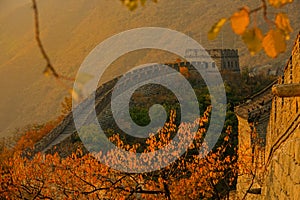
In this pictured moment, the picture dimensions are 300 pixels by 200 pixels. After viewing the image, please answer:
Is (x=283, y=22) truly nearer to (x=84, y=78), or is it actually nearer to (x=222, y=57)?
(x=84, y=78)

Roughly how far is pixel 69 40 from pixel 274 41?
9510 centimetres

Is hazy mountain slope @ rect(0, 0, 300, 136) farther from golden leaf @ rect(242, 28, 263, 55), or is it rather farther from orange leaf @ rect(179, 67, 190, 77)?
golden leaf @ rect(242, 28, 263, 55)

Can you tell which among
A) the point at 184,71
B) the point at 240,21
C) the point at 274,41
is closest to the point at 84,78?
the point at 240,21

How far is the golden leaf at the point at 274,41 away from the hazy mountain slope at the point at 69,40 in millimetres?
56850

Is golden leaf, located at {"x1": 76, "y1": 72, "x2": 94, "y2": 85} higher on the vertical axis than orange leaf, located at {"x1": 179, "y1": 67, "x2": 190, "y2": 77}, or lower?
lower

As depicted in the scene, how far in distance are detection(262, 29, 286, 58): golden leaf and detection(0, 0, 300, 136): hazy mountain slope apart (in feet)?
187

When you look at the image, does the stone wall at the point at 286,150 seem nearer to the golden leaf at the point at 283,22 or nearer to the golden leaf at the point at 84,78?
the golden leaf at the point at 283,22

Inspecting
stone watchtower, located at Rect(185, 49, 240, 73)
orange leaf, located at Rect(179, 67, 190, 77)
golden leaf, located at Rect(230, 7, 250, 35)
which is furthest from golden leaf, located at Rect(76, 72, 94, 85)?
stone watchtower, located at Rect(185, 49, 240, 73)

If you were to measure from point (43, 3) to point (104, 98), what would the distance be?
97.8 metres

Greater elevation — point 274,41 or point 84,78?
point 274,41

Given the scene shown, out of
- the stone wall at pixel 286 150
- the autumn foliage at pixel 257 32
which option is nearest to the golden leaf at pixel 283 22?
the autumn foliage at pixel 257 32

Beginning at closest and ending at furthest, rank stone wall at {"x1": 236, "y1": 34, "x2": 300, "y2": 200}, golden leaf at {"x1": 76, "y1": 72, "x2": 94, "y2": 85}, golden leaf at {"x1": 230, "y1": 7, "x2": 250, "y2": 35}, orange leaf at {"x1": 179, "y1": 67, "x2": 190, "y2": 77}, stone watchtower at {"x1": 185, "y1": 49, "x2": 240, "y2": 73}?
golden leaf at {"x1": 230, "y1": 7, "x2": 250, "y2": 35}, golden leaf at {"x1": 76, "y1": 72, "x2": 94, "y2": 85}, stone wall at {"x1": 236, "y1": 34, "x2": 300, "y2": 200}, orange leaf at {"x1": 179, "y1": 67, "x2": 190, "y2": 77}, stone watchtower at {"x1": 185, "y1": 49, "x2": 240, "y2": 73}

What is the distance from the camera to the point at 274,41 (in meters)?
2.13

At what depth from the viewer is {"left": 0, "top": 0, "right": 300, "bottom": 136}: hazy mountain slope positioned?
72562 mm
